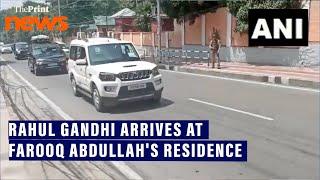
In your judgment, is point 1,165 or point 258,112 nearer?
point 1,165

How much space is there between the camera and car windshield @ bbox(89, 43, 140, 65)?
40.4ft

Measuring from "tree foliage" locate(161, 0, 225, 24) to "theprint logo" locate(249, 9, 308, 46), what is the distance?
4.91m

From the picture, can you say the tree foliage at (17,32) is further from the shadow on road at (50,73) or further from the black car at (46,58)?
the shadow on road at (50,73)

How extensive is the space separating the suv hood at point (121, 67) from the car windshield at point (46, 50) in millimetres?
14116

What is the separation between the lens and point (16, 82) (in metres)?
20.9

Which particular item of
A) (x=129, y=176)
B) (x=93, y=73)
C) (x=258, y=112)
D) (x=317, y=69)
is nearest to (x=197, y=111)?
(x=258, y=112)

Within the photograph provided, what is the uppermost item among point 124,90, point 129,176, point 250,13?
point 250,13

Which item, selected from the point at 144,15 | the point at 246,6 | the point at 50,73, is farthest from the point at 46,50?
the point at 144,15

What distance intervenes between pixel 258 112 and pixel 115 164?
4592 millimetres

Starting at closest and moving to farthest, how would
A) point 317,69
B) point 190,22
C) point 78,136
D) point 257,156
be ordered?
point 257,156 → point 78,136 → point 317,69 → point 190,22

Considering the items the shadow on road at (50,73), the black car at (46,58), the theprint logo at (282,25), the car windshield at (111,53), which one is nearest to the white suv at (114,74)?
the car windshield at (111,53)

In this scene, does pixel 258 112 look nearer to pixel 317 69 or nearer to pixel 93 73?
pixel 93 73

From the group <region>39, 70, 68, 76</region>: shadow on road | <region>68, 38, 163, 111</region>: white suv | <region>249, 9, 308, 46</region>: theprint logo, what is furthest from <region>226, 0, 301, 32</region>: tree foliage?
<region>68, 38, 163, 111</region>: white suv

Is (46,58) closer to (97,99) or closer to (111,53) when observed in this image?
(111,53)
